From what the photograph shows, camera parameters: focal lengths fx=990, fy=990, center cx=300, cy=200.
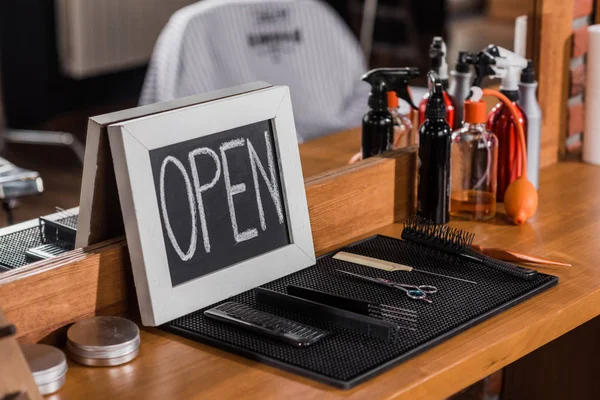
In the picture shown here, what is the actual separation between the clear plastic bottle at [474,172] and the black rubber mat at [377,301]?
17 centimetres

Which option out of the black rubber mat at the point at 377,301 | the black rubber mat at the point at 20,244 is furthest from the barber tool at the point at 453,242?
the black rubber mat at the point at 20,244

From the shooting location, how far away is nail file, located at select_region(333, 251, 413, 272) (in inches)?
52.1

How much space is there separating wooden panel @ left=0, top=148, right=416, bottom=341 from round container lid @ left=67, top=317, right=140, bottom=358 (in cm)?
3

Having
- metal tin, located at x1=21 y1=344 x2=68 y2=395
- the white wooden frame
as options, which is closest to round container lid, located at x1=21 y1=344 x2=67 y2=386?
metal tin, located at x1=21 y1=344 x2=68 y2=395

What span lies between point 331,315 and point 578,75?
3.13ft

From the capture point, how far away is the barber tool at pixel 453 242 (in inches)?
51.4

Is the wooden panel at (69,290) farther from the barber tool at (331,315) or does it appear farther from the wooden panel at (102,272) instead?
the barber tool at (331,315)

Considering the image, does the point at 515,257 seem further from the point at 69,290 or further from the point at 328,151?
the point at 69,290

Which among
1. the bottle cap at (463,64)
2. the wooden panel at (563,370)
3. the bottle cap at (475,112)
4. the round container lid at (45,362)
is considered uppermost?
the bottle cap at (463,64)

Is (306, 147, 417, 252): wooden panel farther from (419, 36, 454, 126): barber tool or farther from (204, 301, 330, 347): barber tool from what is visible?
(204, 301, 330, 347): barber tool

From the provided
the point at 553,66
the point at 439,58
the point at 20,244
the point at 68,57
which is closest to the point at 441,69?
the point at 439,58

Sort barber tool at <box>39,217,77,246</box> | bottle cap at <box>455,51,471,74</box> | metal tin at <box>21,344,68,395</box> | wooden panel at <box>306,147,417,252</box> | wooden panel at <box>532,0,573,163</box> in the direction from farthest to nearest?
wooden panel at <box>532,0,573,163</box> < bottle cap at <box>455,51,471,74</box> < wooden panel at <box>306,147,417,252</box> < barber tool at <box>39,217,77,246</box> < metal tin at <box>21,344,68,395</box>

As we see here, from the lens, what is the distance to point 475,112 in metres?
1.49

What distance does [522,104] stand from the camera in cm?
164
